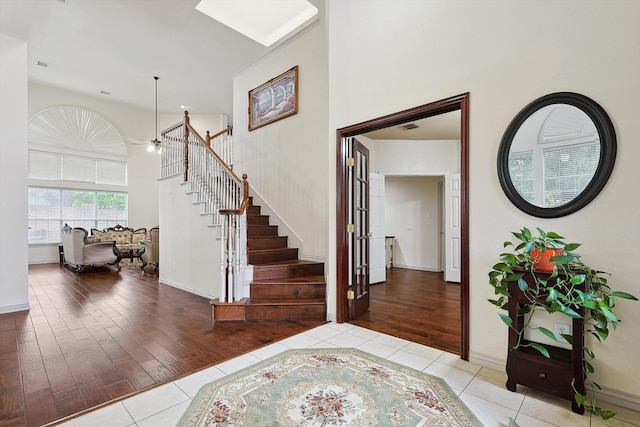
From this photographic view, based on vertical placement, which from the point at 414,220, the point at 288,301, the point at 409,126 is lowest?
the point at 288,301

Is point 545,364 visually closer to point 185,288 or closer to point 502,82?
point 502,82

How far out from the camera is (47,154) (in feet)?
26.3

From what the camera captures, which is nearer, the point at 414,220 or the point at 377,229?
the point at 377,229

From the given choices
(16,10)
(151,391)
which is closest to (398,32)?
(151,391)

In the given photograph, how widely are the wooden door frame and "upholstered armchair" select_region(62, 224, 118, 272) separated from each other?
6.05m

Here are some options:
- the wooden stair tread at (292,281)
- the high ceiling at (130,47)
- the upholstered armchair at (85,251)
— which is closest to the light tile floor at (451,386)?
the wooden stair tread at (292,281)

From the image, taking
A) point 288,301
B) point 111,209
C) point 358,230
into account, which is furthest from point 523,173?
point 111,209

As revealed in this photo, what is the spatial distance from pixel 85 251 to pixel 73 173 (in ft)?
10.8

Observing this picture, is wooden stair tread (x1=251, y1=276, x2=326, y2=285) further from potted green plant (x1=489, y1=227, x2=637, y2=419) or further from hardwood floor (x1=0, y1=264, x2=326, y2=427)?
potted green plant (x1=489, y1=227, x2=637, y2=419)

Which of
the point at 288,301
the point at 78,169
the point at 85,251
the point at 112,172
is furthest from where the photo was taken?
the point at 112,172

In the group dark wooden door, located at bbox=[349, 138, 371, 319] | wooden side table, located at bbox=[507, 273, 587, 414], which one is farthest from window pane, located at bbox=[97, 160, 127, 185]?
wooden side table, located at bbox=[507, 273, 587, 414]

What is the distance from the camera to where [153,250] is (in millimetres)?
6867

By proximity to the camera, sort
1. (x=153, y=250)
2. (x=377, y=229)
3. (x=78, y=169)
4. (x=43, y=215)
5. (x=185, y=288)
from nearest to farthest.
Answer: (x=185, y=288)
(x=377, y=229)
(x=153, y=250)
(x=43, y=215)
(x=78, y=169)

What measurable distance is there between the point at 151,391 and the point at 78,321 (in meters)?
2.10
